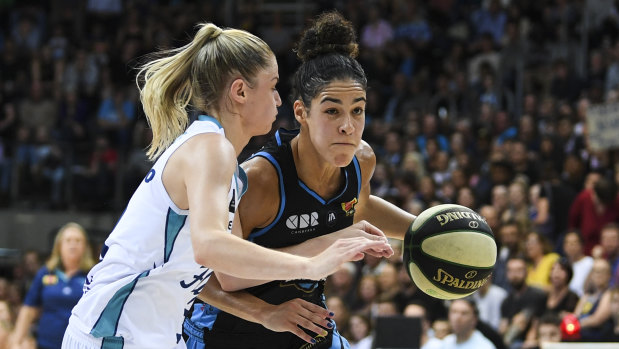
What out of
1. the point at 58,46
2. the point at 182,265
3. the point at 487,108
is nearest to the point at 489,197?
the point at 487,108

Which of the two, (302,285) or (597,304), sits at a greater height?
(302,285)

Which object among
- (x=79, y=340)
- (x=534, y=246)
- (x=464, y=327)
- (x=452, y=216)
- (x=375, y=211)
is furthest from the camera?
(x=534, y=246)

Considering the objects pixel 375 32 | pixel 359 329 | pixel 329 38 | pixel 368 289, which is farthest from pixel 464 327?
pixel 375 32

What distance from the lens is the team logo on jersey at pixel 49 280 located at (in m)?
7.40

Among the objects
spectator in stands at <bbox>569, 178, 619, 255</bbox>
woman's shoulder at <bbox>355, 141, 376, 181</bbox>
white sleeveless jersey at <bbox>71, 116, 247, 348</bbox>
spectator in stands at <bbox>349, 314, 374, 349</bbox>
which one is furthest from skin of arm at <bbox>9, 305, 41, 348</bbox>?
spectator in stands at <bbox>569, 178, 619, 255</bbox>

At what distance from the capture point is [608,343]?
5.74 m

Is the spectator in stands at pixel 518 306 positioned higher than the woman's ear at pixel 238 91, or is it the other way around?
the woman's ear at pixel 238 91

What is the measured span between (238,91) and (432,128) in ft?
28.0

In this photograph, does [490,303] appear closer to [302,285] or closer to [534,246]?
[534,246]

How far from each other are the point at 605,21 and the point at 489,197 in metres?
4.22

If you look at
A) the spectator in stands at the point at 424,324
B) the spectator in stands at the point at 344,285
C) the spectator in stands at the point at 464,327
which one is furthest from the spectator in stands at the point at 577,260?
the spectator in stands at the point at 344,285

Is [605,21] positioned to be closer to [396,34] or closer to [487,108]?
[487,108]

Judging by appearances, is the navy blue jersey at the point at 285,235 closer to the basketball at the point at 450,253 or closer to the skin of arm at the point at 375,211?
the skin of arm at the point at 375,211

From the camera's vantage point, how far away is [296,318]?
139 inches
